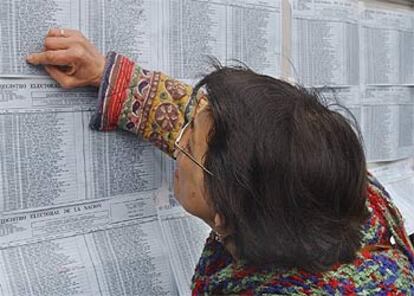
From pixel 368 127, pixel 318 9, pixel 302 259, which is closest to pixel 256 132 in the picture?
pixel 302 259

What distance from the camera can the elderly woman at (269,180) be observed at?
57cm

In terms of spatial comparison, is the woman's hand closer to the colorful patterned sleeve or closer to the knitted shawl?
the colorful patterned sleeve

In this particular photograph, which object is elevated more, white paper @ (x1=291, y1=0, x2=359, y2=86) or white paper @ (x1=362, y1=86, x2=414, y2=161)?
white paper @ (x1=291, y1=0, x2=359, y2=86)

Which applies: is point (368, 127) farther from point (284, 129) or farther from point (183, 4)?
point (284, 129)

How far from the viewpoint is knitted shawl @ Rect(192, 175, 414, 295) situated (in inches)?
24.6

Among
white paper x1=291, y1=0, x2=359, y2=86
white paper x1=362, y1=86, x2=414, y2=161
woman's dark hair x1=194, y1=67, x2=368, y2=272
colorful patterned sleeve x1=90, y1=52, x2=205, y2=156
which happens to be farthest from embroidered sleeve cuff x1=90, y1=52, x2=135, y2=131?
white paper x1=362, y1=86, x2=414, y2=161

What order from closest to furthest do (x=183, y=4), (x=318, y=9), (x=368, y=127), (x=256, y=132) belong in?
(x=256, y=132)
(x=183, y=4)
(x=318, y=9)
(x=368, y=127)

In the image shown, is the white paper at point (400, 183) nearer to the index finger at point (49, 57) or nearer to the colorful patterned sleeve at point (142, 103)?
the colorful patterned sleeve at point (142, 103)

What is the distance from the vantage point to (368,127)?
1.19m

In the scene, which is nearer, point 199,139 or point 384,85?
point 199,139

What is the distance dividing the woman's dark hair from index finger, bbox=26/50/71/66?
18 centimetres

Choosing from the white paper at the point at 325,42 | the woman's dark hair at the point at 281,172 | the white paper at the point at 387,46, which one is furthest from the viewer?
the white paper at the point at 387,46

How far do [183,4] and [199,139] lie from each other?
26 cm

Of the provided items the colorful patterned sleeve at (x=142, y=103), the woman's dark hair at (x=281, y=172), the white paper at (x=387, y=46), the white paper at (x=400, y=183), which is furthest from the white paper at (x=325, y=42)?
the woman's dark hair at (x=281, y=172)
